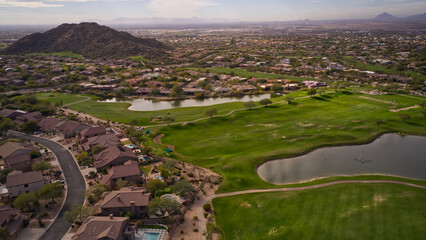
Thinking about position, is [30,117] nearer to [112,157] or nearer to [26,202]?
[112,157]

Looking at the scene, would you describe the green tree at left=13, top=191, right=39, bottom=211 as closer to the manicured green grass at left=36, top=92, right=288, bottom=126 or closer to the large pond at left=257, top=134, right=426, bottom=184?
the large pond at left=257, top=134, right=426, bottom=184

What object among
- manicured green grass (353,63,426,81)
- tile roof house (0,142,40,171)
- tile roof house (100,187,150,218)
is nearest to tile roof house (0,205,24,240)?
tile roof house (100,187,150,218)

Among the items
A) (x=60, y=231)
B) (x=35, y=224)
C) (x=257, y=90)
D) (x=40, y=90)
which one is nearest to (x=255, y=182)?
(x=60, y=231)

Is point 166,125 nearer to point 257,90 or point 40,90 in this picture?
point 257,90

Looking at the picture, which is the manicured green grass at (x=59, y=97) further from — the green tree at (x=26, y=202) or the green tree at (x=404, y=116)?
the green tree at (x=404, y=116)

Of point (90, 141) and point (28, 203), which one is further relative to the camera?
point (90, 141)

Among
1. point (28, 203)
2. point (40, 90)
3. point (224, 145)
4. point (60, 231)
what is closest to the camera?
Answer: point (60, 231)

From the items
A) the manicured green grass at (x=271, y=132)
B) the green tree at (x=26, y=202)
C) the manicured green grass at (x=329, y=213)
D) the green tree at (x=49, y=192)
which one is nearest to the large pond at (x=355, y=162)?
the manicured green grass at (x=271, y=132)
